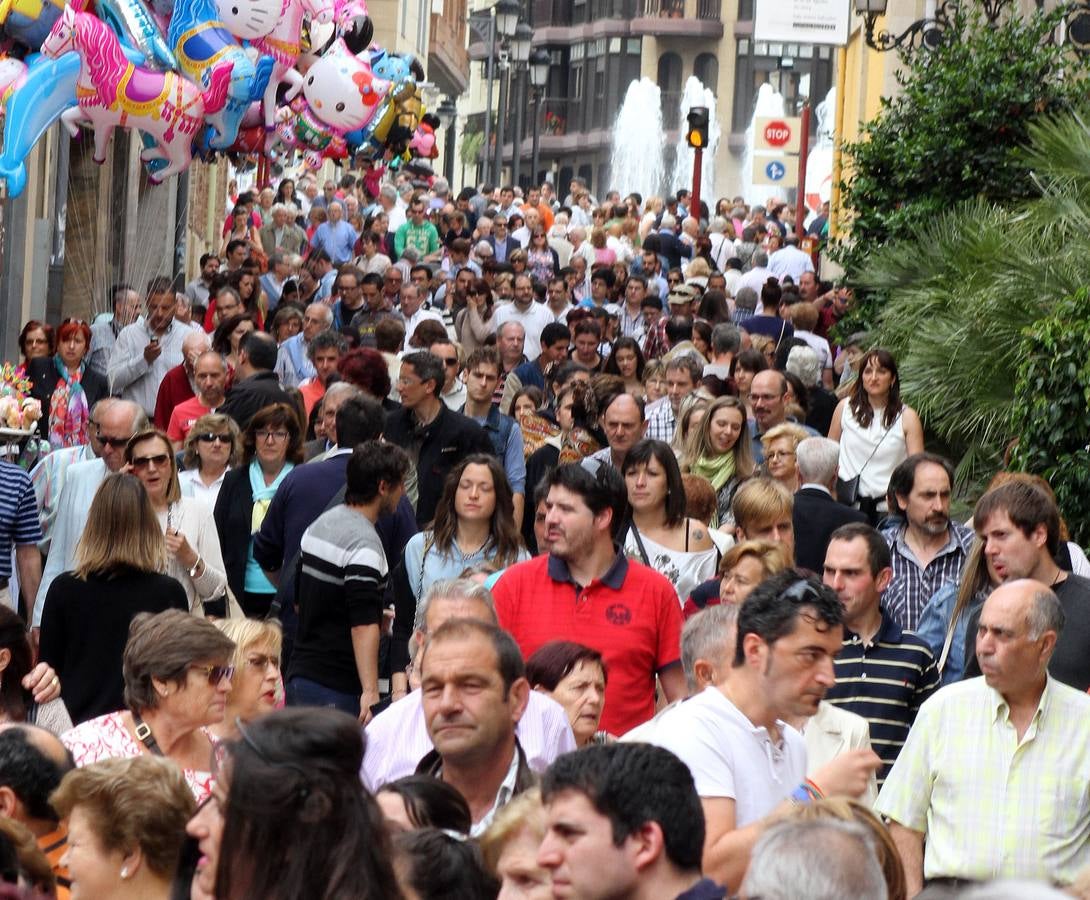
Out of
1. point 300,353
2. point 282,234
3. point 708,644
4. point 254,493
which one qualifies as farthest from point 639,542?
point 282,234

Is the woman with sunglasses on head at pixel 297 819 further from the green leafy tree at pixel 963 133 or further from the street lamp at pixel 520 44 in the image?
the street lamp at pixel 520 44

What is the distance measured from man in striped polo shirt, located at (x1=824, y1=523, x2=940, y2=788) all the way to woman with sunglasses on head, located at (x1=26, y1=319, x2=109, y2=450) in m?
6.35

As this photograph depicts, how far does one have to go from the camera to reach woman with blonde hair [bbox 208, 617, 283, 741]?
22.1 ft

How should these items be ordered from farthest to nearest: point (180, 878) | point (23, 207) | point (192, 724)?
point (23, 207) < point (192, 724) < point (180, 878)

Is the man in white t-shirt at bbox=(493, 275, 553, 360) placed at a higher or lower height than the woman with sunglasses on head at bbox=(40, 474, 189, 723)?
higher

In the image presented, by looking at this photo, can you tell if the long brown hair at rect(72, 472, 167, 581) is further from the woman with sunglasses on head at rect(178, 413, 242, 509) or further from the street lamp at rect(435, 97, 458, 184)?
the street lamp at rect(435, 97, 458, 184)

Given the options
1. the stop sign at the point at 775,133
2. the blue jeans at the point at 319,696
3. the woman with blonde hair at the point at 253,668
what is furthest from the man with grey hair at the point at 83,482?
the stop sign at the point at 775,133

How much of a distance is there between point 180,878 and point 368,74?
14.4 m

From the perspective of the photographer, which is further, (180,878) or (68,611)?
(68,611)

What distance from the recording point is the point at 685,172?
85.4m

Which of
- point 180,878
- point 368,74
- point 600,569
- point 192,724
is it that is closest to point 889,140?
point 368,74

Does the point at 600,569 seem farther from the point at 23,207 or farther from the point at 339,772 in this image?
the point at 23,207

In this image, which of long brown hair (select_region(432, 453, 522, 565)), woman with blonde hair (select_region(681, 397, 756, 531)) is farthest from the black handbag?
long brown hair (select_region(432, 453, 522, 565))

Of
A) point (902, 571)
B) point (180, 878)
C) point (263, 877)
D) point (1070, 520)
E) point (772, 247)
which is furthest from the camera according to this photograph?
point (772, 247)
